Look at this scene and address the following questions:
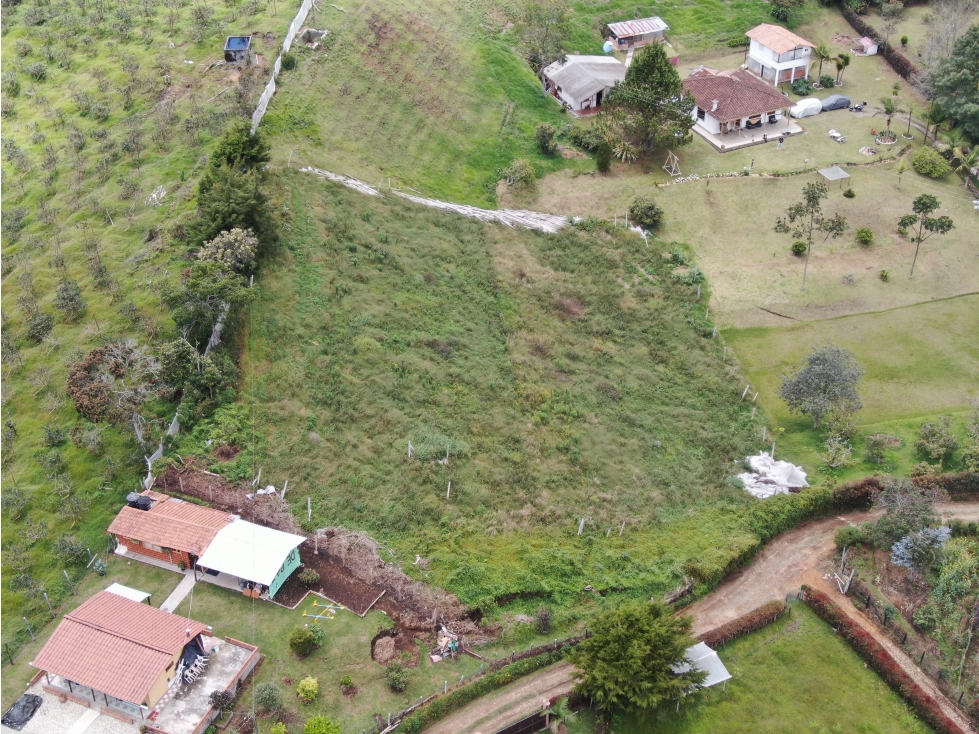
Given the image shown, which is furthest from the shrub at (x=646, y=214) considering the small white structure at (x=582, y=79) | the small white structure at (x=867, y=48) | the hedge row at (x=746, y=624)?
the small white structure at (x=867, y=48)

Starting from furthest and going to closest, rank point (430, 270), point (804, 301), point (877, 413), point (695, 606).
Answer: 1. point (804, 301)
2. point (430, 270)
3. point (877, 413)
4. point (695, 606)

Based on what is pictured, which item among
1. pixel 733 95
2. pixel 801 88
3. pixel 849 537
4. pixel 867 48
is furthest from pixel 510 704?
pixel 867 48

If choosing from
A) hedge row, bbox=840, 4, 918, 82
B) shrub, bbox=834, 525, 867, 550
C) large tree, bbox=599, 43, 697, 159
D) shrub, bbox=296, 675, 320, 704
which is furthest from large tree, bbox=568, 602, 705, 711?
hedge row, bbox=840, 4, 918, 82

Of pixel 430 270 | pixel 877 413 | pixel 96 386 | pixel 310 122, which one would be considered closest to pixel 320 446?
pixel 96 386

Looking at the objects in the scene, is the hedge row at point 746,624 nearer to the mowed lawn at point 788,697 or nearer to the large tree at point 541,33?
the mowed lawn at point 788,697

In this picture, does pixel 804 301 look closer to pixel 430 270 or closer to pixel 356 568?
pixel 430 270
